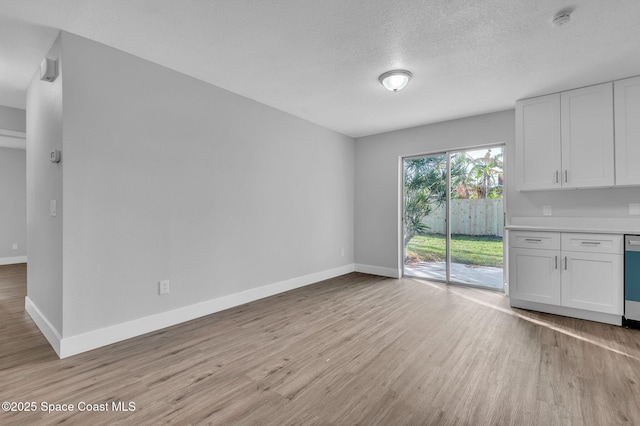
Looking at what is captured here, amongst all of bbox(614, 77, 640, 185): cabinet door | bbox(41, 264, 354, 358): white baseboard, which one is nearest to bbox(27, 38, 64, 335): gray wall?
bbox(41, 264, 354, 358): white baseboard

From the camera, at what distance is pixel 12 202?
6332 mm

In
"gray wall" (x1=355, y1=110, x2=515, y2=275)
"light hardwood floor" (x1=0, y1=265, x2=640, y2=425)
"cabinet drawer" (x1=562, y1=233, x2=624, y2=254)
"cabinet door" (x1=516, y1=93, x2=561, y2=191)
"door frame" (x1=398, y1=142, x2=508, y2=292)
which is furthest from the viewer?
"gray wall" (x1=355, y1=110, x2=515, y2=275)

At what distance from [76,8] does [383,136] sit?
446cm

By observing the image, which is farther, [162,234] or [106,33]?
[162,234]

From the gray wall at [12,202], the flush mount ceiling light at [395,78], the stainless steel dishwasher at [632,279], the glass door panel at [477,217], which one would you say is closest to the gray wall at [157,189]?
the flush mount ceiling light at [395,78]

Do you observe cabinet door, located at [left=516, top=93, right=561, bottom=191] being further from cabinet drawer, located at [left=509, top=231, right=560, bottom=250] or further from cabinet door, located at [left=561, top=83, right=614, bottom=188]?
cabinet drawer, located at [left=509, top=231, right=560, bottom=250]

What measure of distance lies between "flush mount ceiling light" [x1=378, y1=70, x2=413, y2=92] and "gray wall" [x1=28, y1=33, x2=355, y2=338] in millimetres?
1713

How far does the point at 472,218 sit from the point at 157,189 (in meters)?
4.33

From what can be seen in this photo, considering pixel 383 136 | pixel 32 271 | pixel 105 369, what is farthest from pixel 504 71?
pixel 32 271

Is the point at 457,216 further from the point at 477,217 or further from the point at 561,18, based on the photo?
the point at 561,18

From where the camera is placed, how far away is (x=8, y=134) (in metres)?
4.07

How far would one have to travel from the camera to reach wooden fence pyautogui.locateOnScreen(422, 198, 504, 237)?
4387 millimetres

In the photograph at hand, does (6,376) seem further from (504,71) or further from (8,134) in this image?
(504,71)

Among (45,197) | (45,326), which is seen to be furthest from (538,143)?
(45,326)
